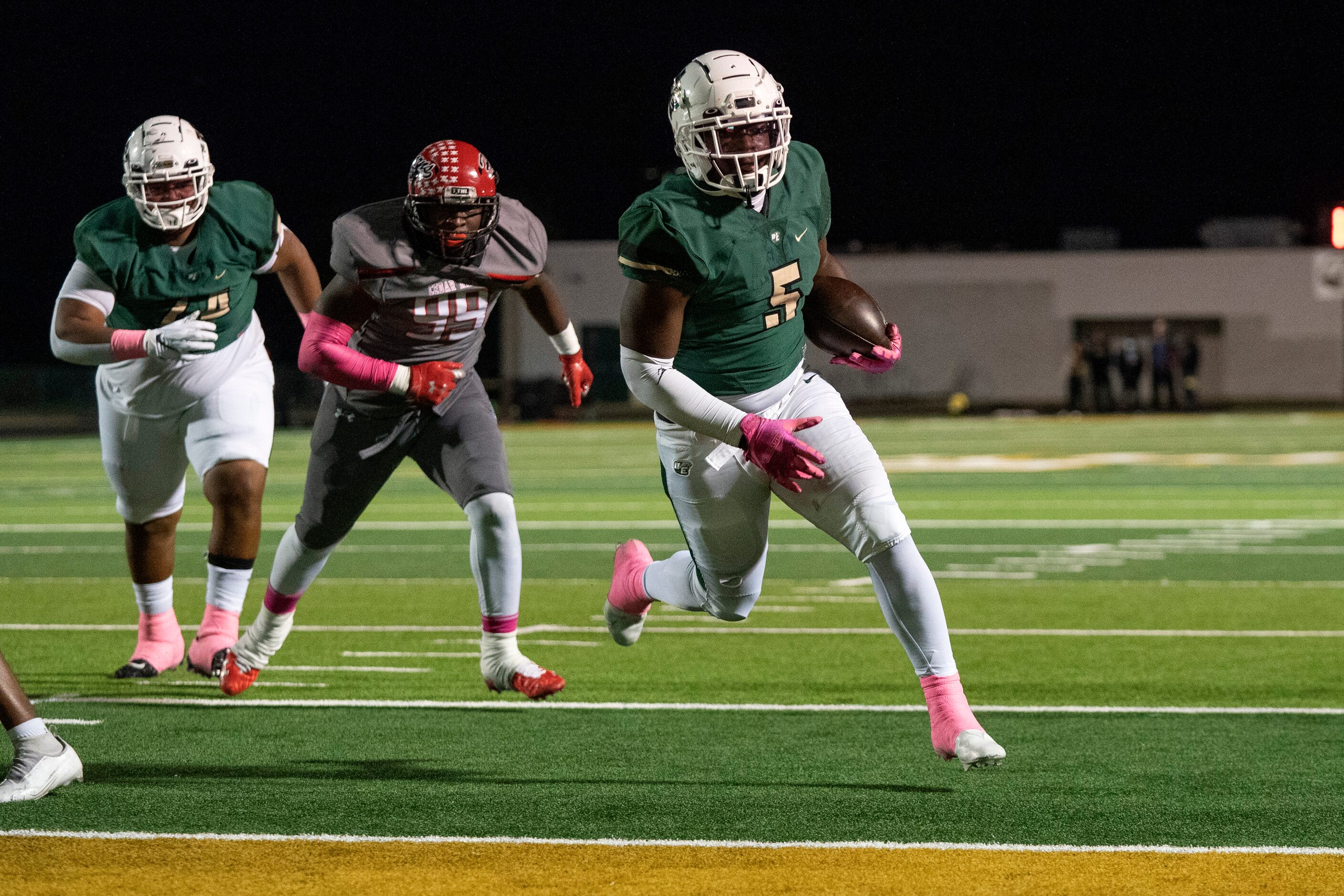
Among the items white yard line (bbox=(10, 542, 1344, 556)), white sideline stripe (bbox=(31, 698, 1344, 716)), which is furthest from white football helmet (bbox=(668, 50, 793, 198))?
white yard line (bbox=(10, 542, 1344, 556))

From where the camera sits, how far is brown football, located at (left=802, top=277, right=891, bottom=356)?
4.63 metres

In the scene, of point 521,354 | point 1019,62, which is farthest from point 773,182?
point 1019,62

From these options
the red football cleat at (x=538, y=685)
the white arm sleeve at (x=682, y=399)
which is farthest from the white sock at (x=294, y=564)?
the white arm sleeve at (x=682, y=399)

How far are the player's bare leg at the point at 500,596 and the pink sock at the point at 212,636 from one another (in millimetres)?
1220

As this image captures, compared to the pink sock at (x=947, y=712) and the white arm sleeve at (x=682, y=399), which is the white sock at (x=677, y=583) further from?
the pink sock at (x=947, y=712)

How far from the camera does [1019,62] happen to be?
42625mm

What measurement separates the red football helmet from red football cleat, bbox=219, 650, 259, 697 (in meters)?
1.58

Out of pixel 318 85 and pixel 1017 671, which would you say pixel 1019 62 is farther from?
pixel 1017 671

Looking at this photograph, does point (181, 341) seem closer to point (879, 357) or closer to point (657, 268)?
point (657, 268)

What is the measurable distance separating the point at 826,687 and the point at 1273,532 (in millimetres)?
6392

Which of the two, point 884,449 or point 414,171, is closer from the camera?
point 414,171

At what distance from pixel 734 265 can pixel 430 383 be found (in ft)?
4.38

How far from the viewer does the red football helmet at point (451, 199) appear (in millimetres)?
5168

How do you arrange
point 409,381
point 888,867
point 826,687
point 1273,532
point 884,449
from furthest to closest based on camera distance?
point 884,449
point 1273,532
point 826,687
point 409,381
point 888,867
